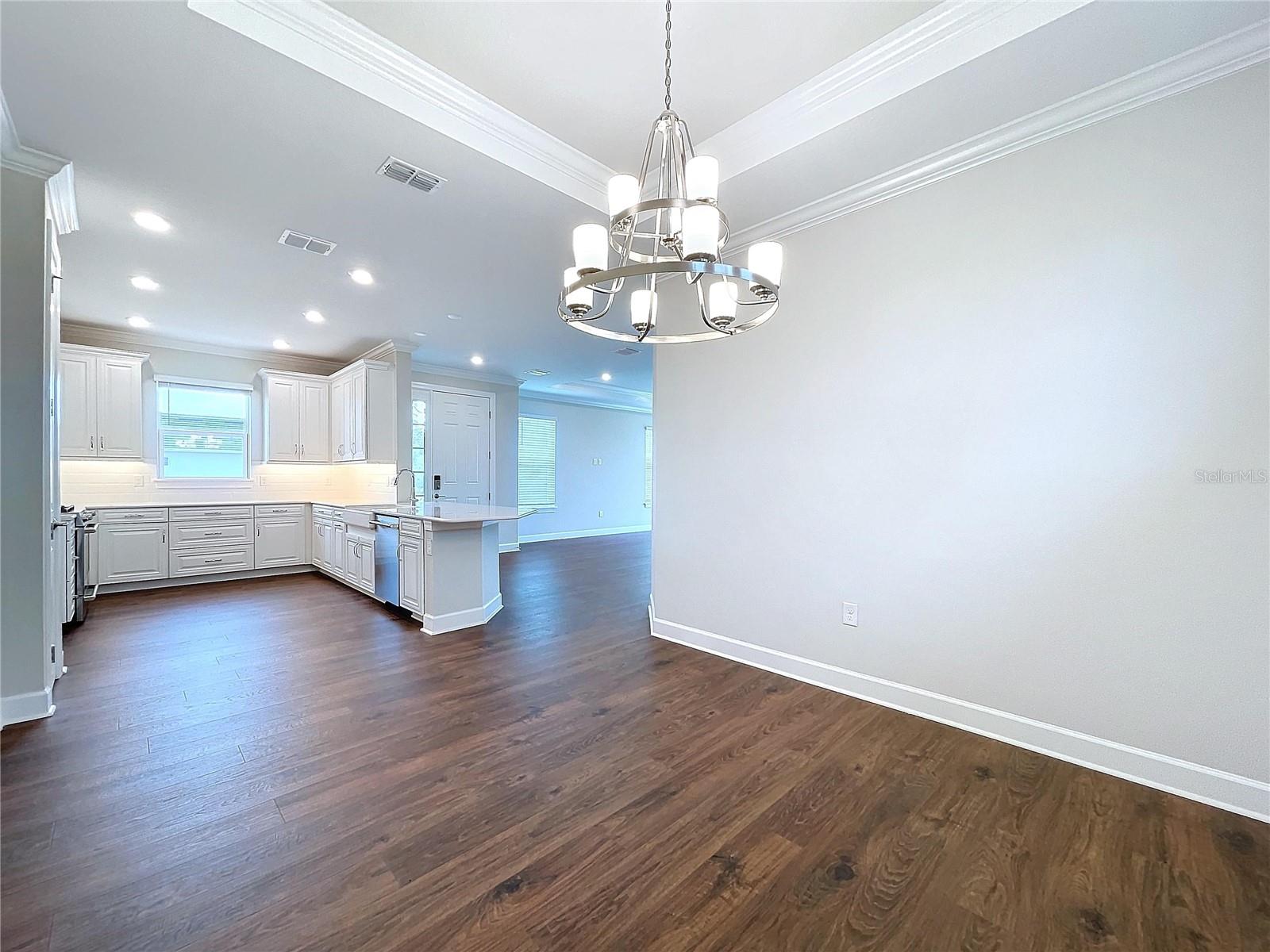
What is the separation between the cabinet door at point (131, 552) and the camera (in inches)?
209

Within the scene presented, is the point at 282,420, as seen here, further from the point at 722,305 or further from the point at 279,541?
the point at 722,305

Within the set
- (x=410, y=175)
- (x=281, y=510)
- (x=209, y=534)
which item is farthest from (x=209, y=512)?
(x=410, y=175)

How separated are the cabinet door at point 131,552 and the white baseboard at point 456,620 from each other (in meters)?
3.56

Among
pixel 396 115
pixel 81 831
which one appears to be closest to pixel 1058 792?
pixel 81 831

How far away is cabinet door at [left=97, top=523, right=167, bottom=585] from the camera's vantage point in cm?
530

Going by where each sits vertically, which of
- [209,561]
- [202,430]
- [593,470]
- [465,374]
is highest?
[465,374]

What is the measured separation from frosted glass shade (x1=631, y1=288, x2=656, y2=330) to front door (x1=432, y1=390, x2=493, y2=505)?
558 centimetres

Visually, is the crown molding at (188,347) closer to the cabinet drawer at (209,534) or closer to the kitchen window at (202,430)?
the kitchen window at (202,430)

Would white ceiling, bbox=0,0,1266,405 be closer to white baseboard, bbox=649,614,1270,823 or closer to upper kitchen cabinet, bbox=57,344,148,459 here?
upper kitchen cabinet, bbox=57,344,148,459

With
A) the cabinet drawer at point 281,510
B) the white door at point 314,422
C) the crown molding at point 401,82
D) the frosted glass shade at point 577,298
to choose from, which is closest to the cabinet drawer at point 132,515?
the cabinet drawer at point 281,510

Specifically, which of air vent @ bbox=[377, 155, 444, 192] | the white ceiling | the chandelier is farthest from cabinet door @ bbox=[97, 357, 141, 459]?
the chandelier

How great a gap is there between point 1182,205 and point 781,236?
5.77ft

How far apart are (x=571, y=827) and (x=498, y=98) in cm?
303

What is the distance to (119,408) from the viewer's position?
547 cm
